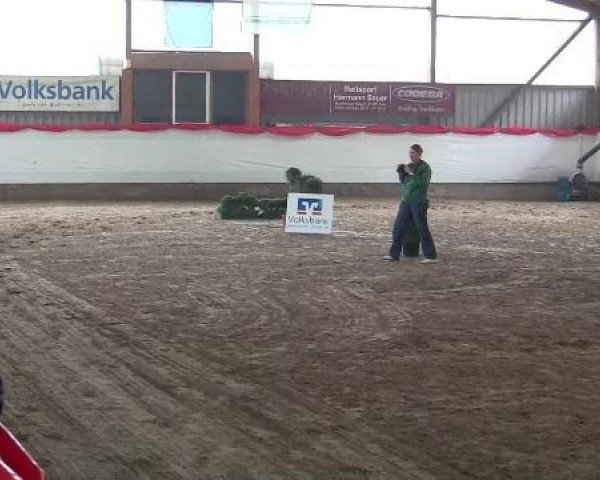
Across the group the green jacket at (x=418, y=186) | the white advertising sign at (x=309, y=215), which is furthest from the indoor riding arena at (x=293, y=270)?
the green jacket at (x=418, y=186)

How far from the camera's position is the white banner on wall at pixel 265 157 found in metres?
25.7

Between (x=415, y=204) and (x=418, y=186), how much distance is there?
0.25 m

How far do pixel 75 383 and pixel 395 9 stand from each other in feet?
79.0

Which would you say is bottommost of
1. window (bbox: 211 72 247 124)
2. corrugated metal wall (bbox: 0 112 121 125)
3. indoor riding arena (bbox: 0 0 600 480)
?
indoor riding arena (bbox: 0 0 600 480)

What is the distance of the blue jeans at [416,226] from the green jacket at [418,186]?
77mm

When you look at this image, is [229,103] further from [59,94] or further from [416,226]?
[416,226]

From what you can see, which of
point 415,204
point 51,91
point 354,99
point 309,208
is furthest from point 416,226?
point 51,91

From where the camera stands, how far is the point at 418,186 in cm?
1295

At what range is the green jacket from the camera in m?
12.9

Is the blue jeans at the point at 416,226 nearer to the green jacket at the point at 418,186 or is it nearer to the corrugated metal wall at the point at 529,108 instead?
the green jacket at the point at 418,186

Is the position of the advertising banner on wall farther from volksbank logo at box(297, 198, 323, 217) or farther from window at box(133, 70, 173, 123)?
volksbank logo at box(297, 198, 323, 217)

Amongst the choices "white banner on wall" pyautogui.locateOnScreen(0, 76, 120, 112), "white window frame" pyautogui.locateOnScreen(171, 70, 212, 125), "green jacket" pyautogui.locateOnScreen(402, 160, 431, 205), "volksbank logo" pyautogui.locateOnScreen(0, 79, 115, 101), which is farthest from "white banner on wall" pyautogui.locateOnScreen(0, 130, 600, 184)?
"green jacket" pyautogui.locateOnScreen(402, 160, 431, 205)

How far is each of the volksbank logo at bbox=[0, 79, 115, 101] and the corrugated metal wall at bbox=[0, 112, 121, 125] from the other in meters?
0.48

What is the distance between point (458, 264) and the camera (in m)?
12.8
